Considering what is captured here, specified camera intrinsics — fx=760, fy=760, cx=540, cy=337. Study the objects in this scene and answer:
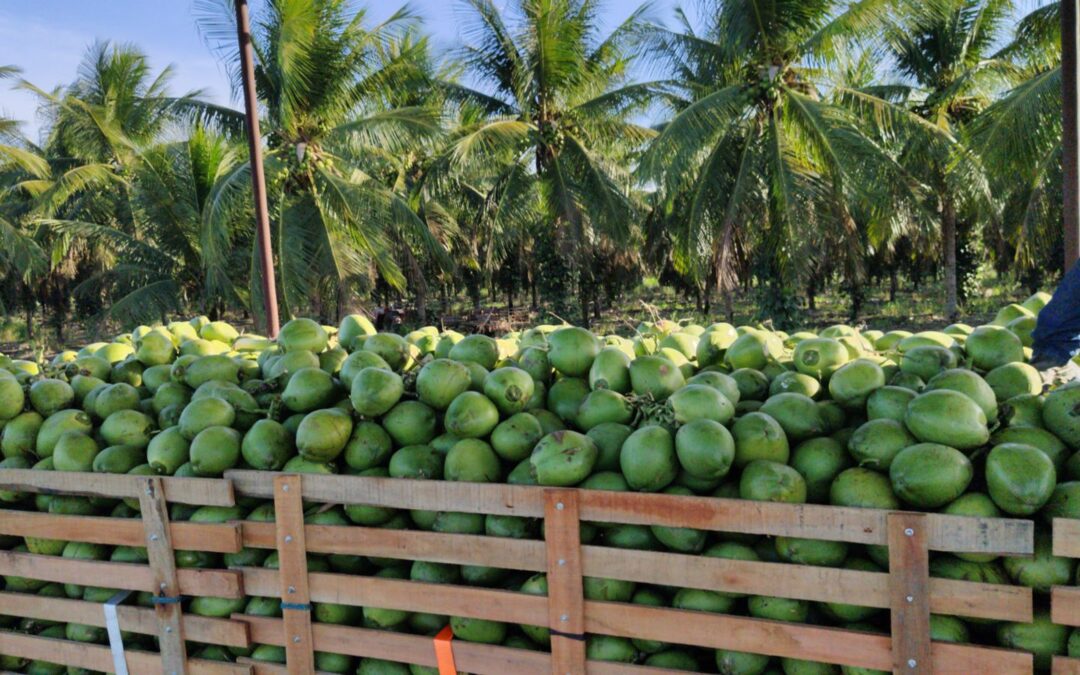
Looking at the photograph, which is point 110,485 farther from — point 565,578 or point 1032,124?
point 1032,124

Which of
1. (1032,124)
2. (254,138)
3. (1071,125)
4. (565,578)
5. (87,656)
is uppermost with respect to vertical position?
(254,138)

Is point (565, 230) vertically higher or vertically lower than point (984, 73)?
lower

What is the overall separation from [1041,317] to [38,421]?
12.6ft

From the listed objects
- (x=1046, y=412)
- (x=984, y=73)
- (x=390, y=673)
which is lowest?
(x=390, y=673)

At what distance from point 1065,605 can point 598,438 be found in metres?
1.26

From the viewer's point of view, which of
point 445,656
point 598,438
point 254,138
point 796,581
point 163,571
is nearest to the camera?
point 796,581

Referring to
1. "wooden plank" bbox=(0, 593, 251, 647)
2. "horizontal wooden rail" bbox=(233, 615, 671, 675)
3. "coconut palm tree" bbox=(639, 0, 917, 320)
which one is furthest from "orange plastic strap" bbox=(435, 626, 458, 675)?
"coconut palm tree" bbox=(639, 0, 917, 320)

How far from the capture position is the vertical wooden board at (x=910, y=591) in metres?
1.82

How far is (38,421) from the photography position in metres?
3.08

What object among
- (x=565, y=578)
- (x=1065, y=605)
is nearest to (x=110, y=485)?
(x=565, y=578)

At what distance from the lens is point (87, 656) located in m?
2.76

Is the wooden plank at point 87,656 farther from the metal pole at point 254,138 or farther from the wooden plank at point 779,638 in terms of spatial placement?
the metal pole at point 254,138

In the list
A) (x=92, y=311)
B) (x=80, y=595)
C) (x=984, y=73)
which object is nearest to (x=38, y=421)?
(x=80, y=595)

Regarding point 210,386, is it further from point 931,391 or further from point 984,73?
point 984,73
